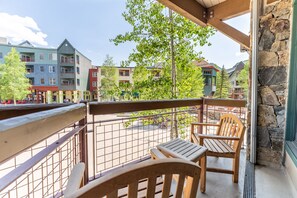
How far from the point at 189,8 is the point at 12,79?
7747 millimetres

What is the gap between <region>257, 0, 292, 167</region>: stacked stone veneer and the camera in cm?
170

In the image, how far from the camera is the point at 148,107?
7.06 ft

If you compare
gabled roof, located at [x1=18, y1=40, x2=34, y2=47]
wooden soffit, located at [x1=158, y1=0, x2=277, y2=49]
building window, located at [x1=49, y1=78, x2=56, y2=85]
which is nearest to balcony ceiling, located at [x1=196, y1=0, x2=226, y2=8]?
wooden soffit, located at [x1=158, y1=0, x2=277, y2=49]

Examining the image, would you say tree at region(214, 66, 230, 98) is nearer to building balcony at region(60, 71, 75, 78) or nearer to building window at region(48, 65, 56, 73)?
building window at region(48, 65, 56, 73)

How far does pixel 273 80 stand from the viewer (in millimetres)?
1775

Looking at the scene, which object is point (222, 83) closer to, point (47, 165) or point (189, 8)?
point (189, 8)

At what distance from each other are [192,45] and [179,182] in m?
5.17

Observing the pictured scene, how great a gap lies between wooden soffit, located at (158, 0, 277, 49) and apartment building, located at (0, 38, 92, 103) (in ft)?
17.1

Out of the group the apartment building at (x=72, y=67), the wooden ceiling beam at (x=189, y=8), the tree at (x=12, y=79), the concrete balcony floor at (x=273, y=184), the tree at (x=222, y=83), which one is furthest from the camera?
the apartment building at (x=72, y=67)

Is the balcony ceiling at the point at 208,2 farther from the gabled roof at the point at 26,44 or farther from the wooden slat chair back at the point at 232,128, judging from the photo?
the gabled roof at the point at 26,44

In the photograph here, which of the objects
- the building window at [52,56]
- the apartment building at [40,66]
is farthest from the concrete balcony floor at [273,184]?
the building window at [52,56]

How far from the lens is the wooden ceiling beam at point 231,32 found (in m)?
2.60

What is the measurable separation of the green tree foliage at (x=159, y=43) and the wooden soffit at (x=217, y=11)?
2413mm

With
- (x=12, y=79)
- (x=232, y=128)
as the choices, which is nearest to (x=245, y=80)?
(x=232, y=128)
